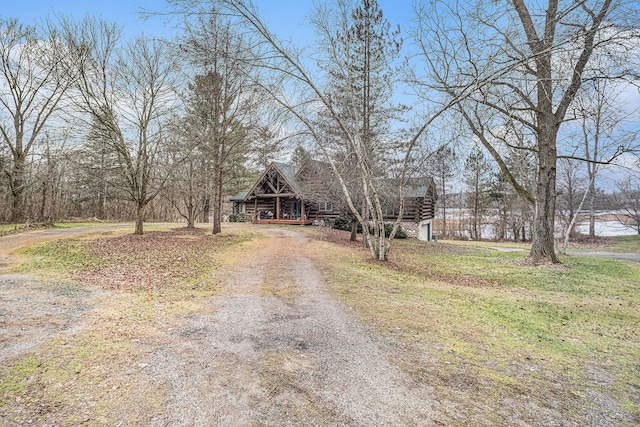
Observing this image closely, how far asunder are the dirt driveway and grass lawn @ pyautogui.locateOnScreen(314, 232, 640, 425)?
1.67ft

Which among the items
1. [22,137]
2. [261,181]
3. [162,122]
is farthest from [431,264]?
[22,137]

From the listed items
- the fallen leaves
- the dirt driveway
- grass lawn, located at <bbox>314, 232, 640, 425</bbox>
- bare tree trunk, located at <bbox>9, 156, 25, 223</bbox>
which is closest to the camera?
the dirt driveway

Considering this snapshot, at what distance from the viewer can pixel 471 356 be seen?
13.5ft

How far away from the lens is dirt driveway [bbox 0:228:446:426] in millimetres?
2809

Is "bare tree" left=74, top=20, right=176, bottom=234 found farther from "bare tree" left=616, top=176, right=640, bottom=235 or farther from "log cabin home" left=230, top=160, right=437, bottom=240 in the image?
"bare tree" left=616, top=176, right=640, bottom=235

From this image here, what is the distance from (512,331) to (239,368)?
13.6ft

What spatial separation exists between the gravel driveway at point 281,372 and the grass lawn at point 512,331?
42 centimetres

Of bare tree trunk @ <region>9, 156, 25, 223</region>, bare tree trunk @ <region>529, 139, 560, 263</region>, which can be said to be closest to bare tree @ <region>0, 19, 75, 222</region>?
bare tree trunk @ <region>9, 156, 25, 223</region>

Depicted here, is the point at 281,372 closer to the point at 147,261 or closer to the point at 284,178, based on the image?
the point at 147,261

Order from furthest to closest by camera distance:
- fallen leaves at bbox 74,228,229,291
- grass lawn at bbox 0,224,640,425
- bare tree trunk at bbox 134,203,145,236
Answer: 1. bare tree trunk at bbox 134,203,145,236
2. fallen leaves at bbox 74,228,229,291
3. grass lawn at bbox 0,224,640,425

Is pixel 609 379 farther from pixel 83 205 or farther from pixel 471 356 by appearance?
pixel 83 205

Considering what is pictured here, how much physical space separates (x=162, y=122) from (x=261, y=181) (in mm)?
14203

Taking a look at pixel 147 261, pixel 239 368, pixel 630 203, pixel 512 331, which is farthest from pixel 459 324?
pixel 630 203

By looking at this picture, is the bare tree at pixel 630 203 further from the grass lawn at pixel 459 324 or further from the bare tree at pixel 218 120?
the bare tree at pixel 218 120
